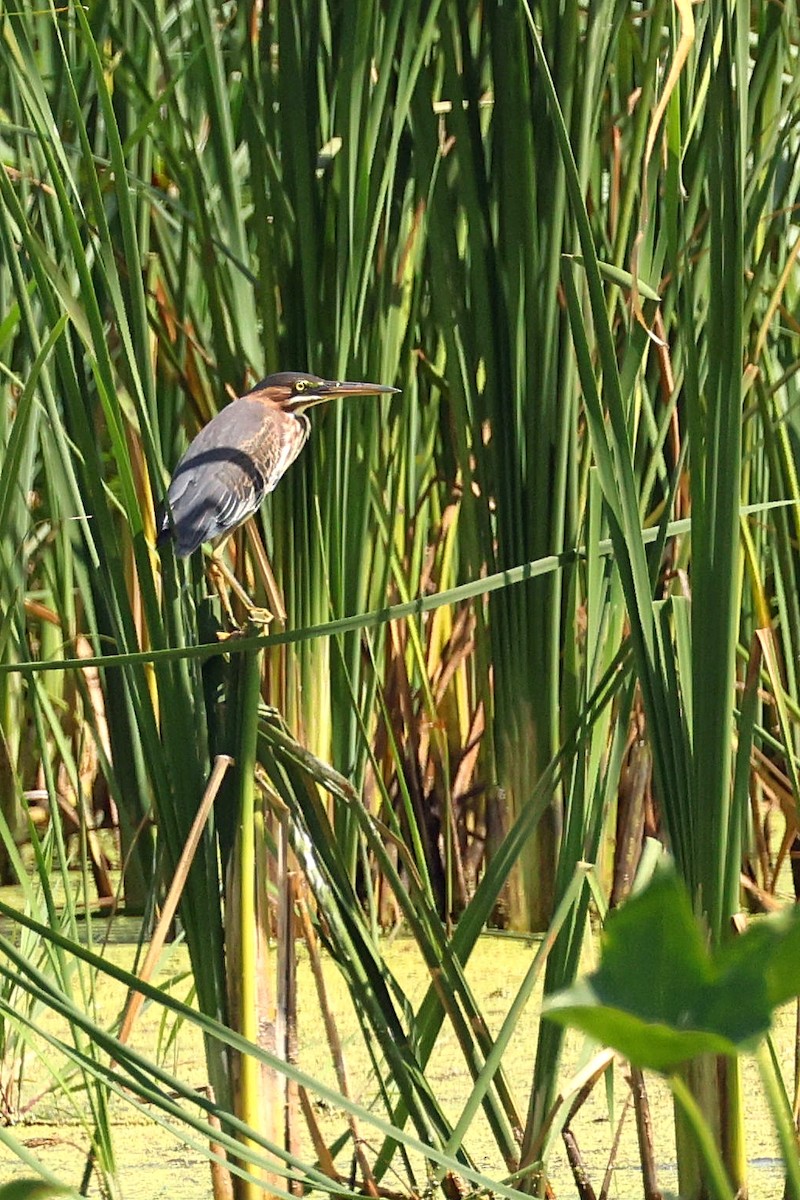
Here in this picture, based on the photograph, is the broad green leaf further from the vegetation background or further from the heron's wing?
the heron's wing

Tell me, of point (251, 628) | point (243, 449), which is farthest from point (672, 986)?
point (243, 449)

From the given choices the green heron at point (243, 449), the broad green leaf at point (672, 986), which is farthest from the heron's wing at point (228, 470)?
the broad green leaf at point (672, 986)

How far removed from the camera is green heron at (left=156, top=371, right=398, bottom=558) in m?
1.69

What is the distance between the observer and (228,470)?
5.62ft

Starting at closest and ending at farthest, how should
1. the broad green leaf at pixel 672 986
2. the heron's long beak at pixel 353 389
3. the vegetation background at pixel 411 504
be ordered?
1. the broad green leaf at pixel 672 986
2. the vegetation background at pixel 411 504
3. the heron's long beak at pixel 353 389

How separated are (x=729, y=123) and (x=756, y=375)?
363 millimetres

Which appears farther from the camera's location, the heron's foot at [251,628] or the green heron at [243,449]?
the green heron at [243,449]

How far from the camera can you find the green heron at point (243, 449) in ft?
5.54

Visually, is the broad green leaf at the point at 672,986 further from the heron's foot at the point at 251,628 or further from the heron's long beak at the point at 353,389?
the heron's long beak at the point at 353,389

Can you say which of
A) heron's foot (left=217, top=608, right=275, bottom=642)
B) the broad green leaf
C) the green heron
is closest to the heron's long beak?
the green heron

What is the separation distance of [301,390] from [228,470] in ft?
0.49

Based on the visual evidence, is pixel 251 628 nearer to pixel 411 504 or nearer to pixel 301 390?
pixel 301 390

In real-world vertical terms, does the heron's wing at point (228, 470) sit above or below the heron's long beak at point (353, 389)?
below

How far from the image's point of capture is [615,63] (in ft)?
6.05
